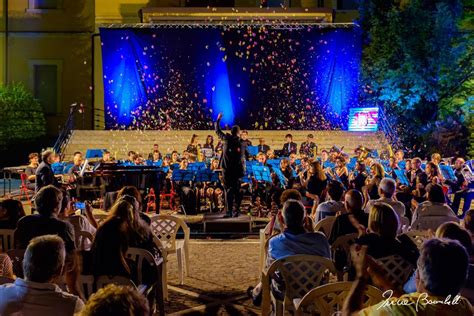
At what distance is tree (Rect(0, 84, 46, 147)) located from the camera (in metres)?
24.5

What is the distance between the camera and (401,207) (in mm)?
8023

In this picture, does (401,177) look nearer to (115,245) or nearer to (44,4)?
(115,245)

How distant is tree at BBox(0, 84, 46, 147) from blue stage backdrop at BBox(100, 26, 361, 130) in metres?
3.07

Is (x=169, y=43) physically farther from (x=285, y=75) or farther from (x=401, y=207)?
(x=401, y=207)

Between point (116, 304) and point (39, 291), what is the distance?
4.16ft

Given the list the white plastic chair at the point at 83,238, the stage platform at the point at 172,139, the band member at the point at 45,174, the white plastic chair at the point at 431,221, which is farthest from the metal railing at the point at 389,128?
the white plastic chair at the point at 83,238

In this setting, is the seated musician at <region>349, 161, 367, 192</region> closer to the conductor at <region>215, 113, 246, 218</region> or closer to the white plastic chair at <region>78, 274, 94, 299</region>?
the conductor at <region>215, 113, 246, 218</region>

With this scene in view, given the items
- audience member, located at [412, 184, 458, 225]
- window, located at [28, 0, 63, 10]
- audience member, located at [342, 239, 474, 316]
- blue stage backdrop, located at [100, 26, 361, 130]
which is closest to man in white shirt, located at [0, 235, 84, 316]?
audience member, located at [342, 239, 474, 316]

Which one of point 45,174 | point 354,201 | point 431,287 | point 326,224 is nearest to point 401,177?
point 326,224

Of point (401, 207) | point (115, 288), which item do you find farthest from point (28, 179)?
point (115, 288)

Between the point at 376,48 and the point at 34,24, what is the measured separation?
1579cm

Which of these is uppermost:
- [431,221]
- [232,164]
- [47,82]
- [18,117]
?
[47,82]

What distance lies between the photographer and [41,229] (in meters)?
5.77

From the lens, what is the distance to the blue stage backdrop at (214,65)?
25688 mm
